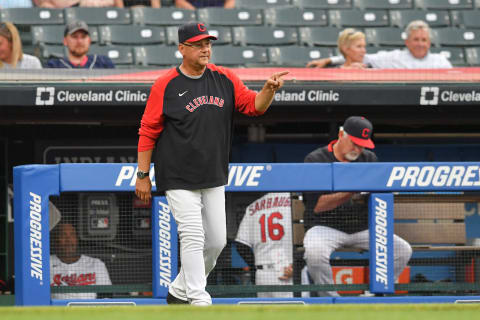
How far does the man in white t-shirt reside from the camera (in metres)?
5.03

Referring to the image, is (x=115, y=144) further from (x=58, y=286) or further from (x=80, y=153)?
(x=58, y=286)

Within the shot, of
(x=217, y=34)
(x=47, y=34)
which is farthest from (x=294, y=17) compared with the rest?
(x=47, y=34)

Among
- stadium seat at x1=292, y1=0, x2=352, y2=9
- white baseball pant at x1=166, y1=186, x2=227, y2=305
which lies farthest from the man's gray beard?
stadium seat at x1=292, y1=0, x2=352, y2=9

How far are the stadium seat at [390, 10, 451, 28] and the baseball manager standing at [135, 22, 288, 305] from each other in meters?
5.53

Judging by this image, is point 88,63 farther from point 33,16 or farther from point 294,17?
point 294,17

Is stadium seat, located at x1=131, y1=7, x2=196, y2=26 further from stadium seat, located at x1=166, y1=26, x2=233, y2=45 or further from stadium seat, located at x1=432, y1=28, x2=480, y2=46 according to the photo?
stadium seat, located at x1=432, y1=28, x2=480, y2=46

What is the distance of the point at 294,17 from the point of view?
960cm

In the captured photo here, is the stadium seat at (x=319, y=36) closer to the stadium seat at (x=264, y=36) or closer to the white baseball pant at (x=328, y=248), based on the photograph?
the stadium seat at (x=264, y=36)

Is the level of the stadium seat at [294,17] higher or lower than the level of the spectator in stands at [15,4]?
lower

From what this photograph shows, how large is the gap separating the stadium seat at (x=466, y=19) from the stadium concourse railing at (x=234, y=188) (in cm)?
511

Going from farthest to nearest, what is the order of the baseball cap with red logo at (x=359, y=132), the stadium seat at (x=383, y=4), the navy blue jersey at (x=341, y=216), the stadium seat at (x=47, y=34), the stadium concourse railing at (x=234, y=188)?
the stadium seat at (x=383, y=4), the stadium seat at (x=47, y=34), the baseball cap with red logo at (x=359, y=132), the navy blue jersey at (x=341, y=216), the stadium concourse railing at (x=234, y=188)

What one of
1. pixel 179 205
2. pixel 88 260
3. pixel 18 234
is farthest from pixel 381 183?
pixel 18 234

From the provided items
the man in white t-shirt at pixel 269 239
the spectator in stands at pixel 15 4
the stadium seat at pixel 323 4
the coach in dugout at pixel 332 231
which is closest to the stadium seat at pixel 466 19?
the stadium seat at pixel 323 4

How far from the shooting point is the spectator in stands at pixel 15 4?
29.9 feet
